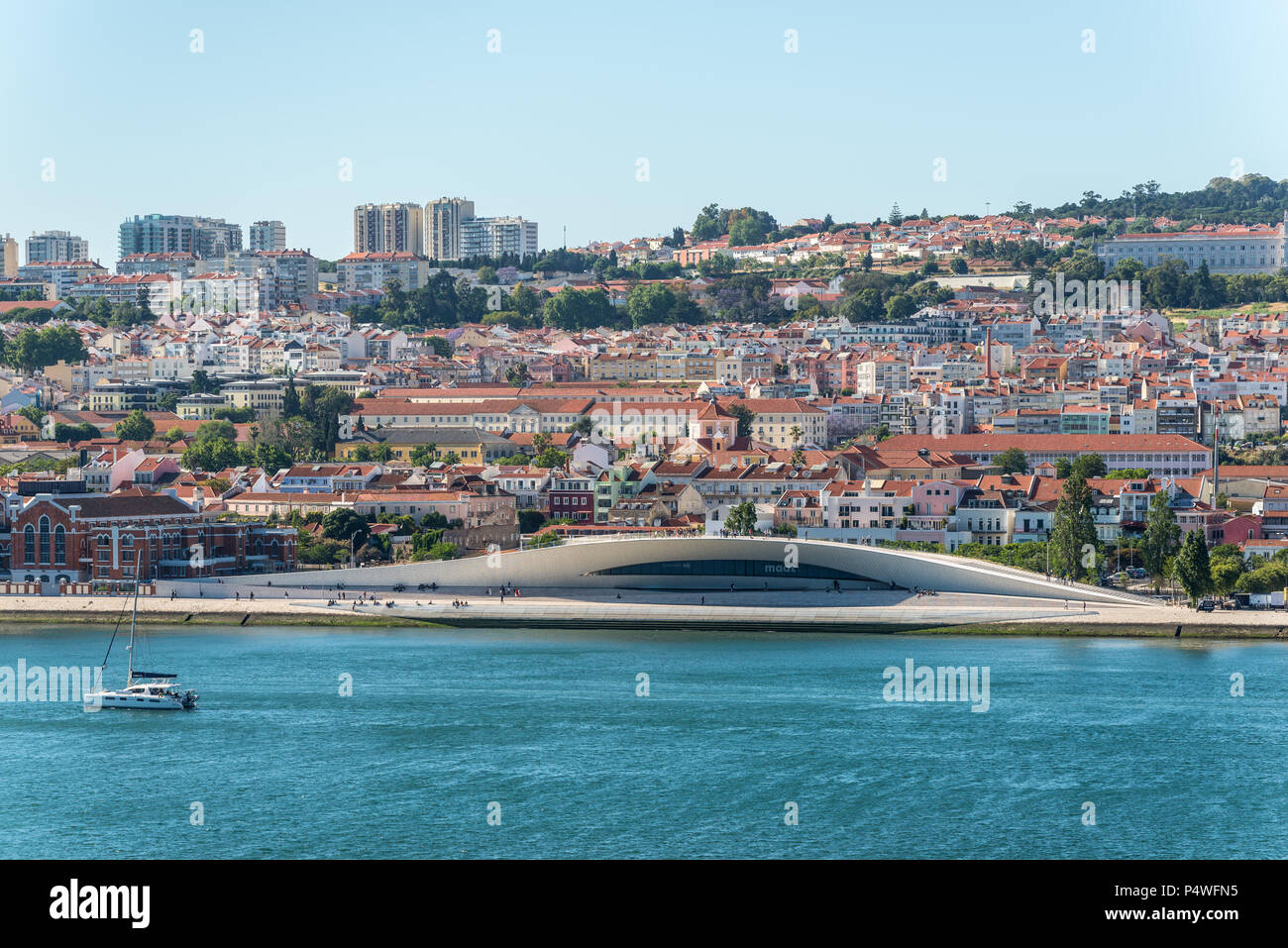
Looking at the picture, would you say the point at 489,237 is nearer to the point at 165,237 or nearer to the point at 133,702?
the point at 165,237

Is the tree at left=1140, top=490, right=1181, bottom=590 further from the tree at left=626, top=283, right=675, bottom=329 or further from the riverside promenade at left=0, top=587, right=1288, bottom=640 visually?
the tree at left=626, top=283, right=675, bottom=329

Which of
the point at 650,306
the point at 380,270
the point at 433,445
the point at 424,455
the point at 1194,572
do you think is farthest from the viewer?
the point at 380,270

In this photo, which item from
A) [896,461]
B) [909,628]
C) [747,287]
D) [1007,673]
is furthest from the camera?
[747,287]

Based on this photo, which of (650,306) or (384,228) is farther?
(384,228)

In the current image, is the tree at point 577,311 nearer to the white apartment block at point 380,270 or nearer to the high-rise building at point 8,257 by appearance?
the white apartment block at point 380,270

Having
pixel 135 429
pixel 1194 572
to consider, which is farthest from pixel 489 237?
pixel 1194 572

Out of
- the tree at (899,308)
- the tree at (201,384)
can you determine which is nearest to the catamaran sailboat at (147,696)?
the tree at (201,384)

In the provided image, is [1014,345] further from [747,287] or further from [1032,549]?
[1032,549]
